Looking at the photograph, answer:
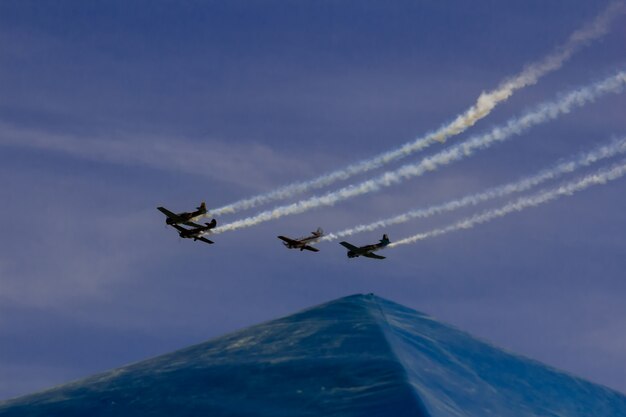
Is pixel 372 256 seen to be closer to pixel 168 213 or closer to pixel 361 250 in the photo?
pixel 361 250

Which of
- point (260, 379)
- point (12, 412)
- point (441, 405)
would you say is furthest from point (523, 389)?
point (12, 412)

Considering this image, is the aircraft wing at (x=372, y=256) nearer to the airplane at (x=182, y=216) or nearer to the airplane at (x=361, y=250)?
the airplane at (x=361, y=250)

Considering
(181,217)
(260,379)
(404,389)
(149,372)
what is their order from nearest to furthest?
(404,389) → (260,379) → (149,372) → (181,217)

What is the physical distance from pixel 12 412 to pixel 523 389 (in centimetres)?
4011

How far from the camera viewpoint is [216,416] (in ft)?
290

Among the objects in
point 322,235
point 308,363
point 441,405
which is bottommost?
point 441,405

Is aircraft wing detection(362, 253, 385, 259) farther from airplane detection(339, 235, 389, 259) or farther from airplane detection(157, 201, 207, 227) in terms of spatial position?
airplane detection(157, 201, 207, 227)

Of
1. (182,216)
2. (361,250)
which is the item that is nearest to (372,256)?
(361,250)

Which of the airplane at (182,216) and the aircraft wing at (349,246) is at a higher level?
the airplane at (182,216)

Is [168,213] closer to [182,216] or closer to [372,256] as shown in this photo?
[182,216]

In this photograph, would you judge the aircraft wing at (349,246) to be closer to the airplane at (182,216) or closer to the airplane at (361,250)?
the airplane at (361,250)

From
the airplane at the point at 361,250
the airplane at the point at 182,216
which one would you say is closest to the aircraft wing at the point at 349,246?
the airplane at the point at 361,250

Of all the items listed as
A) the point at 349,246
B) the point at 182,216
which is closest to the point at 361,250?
the point at 349,246

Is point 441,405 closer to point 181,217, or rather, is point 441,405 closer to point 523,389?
point 523,389
